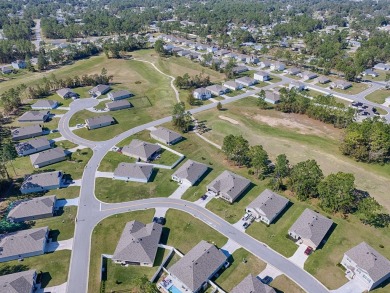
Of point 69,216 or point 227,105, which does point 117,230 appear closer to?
point 69,216

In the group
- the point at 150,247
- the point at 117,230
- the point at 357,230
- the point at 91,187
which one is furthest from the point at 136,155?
the point at 357,230

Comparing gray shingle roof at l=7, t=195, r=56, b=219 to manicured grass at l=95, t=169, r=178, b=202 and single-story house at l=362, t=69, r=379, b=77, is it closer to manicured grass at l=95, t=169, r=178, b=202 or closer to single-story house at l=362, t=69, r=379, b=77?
manicured grass at l=95, t=169, r=178, b=202

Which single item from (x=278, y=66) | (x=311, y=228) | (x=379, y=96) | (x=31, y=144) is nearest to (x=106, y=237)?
(x=311, y=228)

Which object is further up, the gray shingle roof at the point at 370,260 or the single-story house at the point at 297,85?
the gray shingle roof at the point at 370,260

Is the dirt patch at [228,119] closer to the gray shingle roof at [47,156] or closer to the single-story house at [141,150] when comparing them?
the single-story house at [141,150]

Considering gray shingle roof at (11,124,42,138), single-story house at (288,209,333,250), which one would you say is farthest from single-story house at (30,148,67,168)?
single-story house at (288,209,333,250)

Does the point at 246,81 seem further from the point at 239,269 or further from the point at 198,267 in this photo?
the point at 198,267

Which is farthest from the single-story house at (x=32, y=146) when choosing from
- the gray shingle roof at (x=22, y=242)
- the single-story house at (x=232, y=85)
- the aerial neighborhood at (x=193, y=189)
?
the single-story house at (x=232, y=85)
